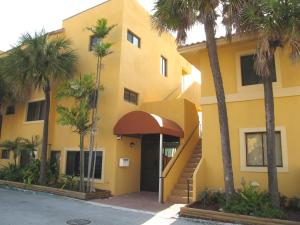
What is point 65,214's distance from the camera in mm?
10086

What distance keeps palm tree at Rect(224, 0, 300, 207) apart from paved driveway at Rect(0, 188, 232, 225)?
3477 millimetres

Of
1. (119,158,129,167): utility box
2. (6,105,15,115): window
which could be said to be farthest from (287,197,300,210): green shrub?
(6,105,15,115): window

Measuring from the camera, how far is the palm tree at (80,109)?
14133 millimetres

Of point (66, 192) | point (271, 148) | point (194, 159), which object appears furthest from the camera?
point (194, 159)

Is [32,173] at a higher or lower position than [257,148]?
lower

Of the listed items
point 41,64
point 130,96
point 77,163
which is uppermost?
point 41,64

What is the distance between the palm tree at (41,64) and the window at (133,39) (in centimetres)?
330

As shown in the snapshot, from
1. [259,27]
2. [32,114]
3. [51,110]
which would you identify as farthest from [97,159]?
[259,27]

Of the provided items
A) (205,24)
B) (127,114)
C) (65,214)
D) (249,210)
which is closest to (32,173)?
(127,114)

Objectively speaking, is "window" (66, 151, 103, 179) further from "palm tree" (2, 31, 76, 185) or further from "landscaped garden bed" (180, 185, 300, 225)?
"landscaped garden bed" (180, 185, 300, 225)

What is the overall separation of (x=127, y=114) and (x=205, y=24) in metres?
5.98

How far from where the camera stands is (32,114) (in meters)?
19.7

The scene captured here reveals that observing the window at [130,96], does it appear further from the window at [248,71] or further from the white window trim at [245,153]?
the white window trim at [245,153]

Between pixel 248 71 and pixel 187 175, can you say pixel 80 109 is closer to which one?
pixel 187 175
